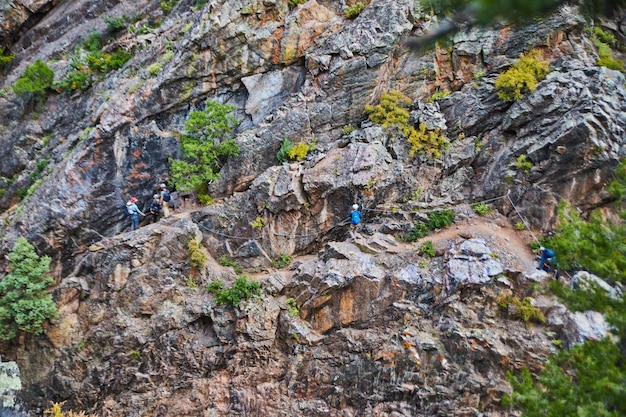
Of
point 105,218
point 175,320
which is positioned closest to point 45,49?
point 105,218

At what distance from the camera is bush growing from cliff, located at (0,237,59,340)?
49.2 feet

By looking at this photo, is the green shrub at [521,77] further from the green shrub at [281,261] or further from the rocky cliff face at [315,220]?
the green shrub at [281,261]

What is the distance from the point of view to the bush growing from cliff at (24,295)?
15.0 meters

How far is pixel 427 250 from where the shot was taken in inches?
537

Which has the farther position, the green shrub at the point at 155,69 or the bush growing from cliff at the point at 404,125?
the green shrub at the point at 155,69

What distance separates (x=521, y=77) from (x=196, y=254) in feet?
39.4

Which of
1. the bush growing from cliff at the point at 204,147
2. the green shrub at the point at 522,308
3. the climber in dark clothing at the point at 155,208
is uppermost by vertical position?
the bush growing from cliff at the point at 204,147

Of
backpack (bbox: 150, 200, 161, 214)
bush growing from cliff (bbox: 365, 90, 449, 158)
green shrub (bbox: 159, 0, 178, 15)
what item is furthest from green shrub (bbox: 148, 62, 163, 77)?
bush growing from cliff (bbox: 365, 90, 449, 158)

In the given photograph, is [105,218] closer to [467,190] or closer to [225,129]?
[225,129]

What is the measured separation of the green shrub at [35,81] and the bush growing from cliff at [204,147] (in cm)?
1076

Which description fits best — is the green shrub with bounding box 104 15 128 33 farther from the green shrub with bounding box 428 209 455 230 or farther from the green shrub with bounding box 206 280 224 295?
the green shrub with bounding box 428 209 455 230

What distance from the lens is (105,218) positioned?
58.1ft

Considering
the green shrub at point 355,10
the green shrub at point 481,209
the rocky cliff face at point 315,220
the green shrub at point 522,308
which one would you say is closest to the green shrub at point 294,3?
the rocky cliff face at point 315,220

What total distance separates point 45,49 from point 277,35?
16.6 m
